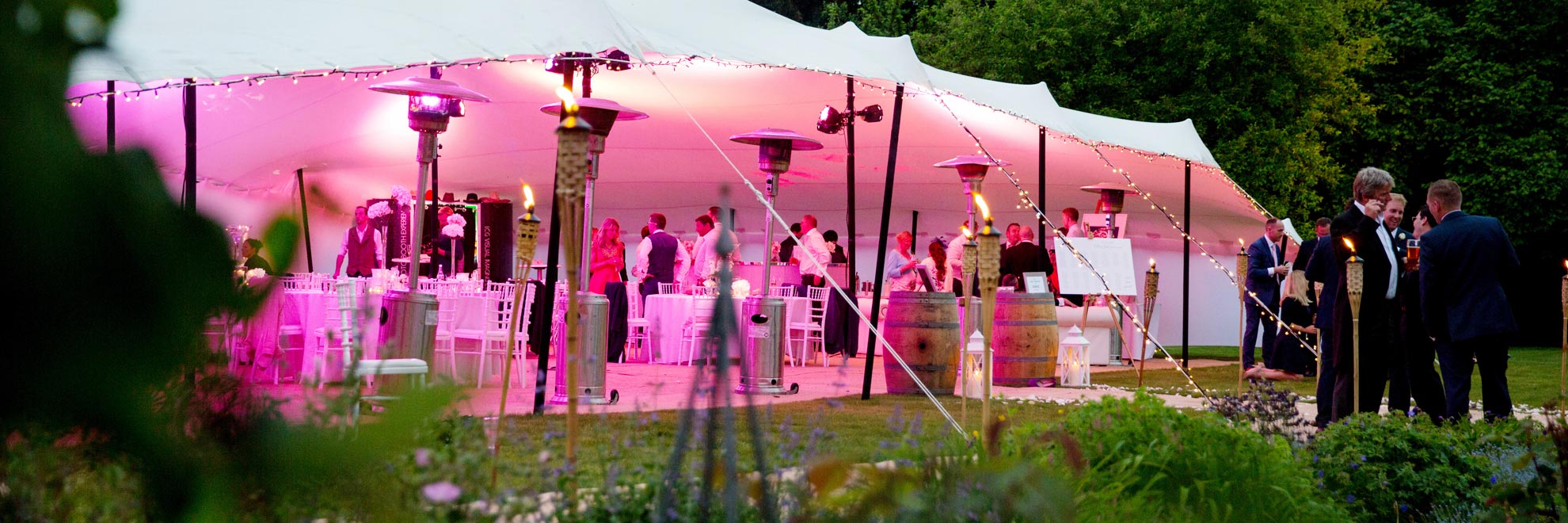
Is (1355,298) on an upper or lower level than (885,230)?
lower

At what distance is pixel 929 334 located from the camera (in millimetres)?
7883

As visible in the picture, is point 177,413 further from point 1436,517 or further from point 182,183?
point 1436,517

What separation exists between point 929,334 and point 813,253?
3363 millimetres

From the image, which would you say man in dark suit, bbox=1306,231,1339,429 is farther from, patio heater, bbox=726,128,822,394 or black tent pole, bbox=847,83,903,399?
patio heater, bbox=726,128,822,394

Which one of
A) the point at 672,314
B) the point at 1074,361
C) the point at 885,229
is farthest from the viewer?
the point at 672,314

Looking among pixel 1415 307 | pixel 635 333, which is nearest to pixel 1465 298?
pixel 1415 307

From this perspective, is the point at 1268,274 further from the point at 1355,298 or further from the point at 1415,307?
the point at 1355,298

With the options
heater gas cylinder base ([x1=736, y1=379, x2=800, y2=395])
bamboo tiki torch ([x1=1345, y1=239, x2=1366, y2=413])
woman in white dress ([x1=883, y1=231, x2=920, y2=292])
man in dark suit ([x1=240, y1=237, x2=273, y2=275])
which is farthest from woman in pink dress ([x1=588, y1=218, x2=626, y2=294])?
man in dark suit ([x1=240, y1=237, x2=273, y2=275])

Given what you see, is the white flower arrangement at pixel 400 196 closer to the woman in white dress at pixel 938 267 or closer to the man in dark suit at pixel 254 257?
the woman in white dress at pixel 938 267

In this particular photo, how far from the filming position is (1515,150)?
18.8 meters

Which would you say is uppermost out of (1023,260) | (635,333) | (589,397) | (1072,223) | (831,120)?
(831,120)

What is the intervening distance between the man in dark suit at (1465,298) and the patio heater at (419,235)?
473 centimetres

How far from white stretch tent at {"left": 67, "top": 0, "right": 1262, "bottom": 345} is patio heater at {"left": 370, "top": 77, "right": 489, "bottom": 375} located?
0.50m

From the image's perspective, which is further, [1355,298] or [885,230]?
[885,230]
